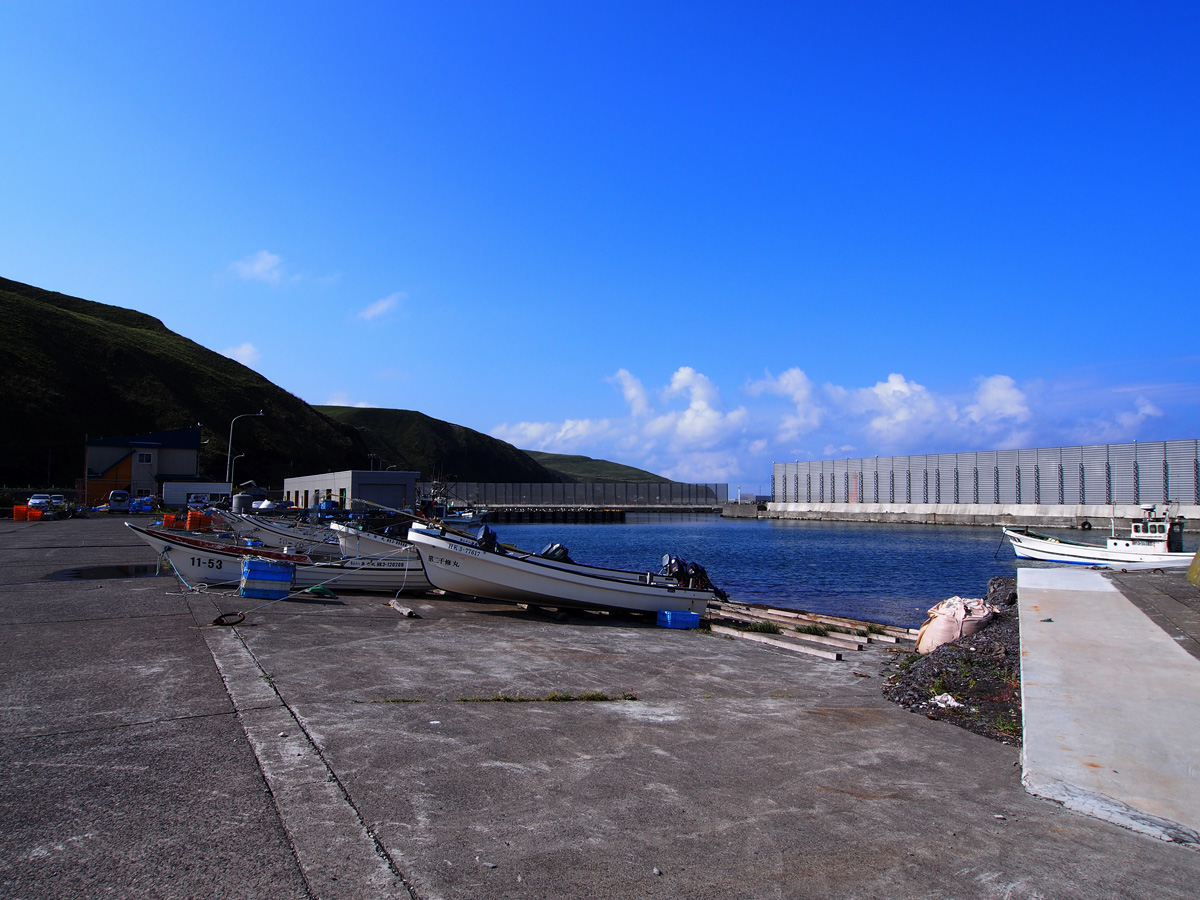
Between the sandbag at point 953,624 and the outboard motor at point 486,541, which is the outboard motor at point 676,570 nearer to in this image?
the outboard motor at point 486,541

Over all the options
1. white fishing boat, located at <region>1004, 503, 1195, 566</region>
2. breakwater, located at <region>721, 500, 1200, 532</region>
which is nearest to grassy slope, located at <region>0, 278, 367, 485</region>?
breakwater, located at <region>721, 500, 1200, 532</region>

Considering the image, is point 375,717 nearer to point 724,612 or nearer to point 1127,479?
point 724,612

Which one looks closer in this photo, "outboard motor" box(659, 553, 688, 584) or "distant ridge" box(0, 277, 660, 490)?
"outboard motor" box(659, 553, 688, 584)

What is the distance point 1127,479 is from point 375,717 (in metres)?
106

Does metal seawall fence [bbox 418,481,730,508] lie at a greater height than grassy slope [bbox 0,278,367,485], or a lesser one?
lesser

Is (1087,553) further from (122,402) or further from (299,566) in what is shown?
(122,402)

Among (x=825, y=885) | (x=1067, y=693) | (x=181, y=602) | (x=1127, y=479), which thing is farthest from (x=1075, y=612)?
(x=1127, y=479)

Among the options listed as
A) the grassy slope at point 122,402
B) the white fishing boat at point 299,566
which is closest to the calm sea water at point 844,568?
the white fishing boat at point 299,566

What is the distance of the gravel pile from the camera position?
805 centimetres

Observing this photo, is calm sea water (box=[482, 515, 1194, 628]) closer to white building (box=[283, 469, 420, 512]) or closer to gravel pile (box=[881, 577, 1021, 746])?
gravel pile (box=[881, 577, 1021, 746])

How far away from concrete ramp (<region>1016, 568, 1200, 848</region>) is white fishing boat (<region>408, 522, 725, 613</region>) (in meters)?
8.17

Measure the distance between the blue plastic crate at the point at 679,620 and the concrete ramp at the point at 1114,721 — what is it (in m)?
7.21

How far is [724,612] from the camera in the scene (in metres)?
20.9

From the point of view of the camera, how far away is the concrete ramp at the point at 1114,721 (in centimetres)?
537
